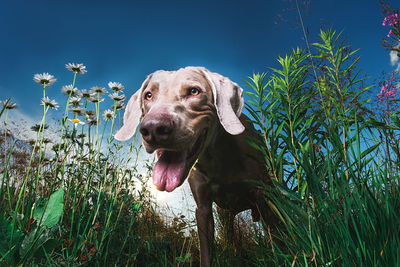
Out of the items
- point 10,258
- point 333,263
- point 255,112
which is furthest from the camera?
point 255,112

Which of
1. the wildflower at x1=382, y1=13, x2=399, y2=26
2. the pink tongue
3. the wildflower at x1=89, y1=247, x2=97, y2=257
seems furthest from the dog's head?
the wildflower at x1=382, y1=13, x2=399, y2=26

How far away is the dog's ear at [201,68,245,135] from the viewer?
93.9 inches

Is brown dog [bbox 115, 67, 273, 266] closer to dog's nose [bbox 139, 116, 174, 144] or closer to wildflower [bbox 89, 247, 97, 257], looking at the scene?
dog's nose [bbox 139, 116, 174, 144]

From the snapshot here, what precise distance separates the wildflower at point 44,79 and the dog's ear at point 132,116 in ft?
2.28

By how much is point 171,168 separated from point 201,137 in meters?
0.39

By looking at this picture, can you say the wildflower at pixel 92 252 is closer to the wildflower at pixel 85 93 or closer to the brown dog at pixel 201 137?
the brown dog at pixel 201 137

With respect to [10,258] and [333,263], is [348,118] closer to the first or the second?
[333,263]

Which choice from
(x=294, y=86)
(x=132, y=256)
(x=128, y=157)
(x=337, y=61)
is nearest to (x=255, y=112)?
(x=294, y=86)

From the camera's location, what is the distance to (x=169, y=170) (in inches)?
87.0

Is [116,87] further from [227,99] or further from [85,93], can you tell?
[227,99]

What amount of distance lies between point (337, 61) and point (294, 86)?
32cm

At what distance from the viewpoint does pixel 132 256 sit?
210 centimetres

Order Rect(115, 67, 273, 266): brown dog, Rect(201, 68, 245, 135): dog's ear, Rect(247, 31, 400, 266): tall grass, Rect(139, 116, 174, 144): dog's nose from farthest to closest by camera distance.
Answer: Rect(201, 68, 245, 135): dog's ear → Rect(115, 67, 273, 266): brown dog → Rect(139, 116, 174, 144): dog's nose → Rect(247, 31, 400, 266): tall grass

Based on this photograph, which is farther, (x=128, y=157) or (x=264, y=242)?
(x=128, y=157)
